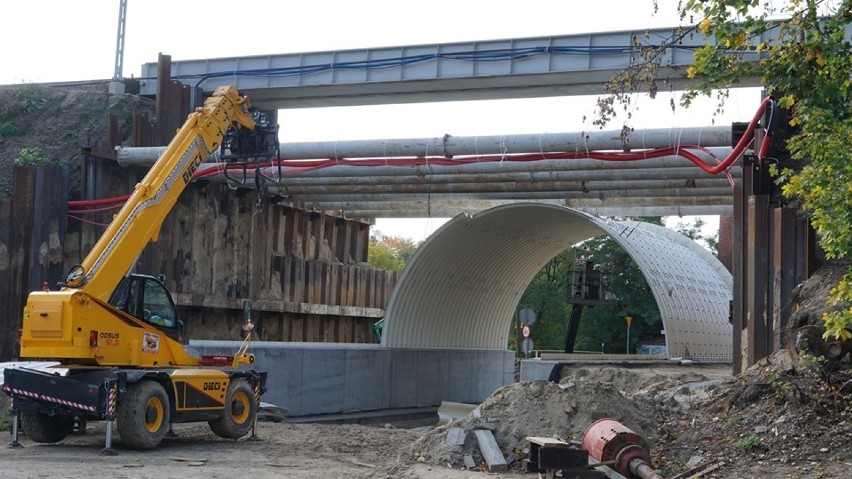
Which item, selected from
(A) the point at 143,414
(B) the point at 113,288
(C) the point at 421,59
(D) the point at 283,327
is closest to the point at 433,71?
(C) the point at 421,59

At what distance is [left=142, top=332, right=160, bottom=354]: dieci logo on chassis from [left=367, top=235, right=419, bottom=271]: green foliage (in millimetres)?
52870

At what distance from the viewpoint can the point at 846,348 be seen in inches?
494

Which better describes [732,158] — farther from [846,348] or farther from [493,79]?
[493,79]

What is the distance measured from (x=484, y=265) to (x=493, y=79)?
8649 mm

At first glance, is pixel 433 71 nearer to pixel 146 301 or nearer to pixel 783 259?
pixel 146 301

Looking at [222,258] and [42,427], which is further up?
[222,258]

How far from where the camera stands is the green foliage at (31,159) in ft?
93.6

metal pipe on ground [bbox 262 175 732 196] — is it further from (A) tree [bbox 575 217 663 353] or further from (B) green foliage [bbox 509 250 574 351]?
(B) green foliage [bbox 509 250 574 351]

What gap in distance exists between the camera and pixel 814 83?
11898 millimetres

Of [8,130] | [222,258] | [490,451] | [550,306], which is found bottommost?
[490,451]

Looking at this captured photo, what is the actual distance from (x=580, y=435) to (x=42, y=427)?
8455mm

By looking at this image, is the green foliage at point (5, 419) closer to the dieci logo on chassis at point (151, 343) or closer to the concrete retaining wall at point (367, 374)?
the dieci logo on chassis at point (151, 343)

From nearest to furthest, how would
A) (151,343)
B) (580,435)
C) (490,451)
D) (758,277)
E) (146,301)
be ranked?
(490,451) < (580,435) < (758,277) < (151,343) < (146,301)

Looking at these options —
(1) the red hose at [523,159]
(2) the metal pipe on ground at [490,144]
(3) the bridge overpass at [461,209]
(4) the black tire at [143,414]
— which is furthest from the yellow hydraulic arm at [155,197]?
(3) the bridge overpass at [461,209]
